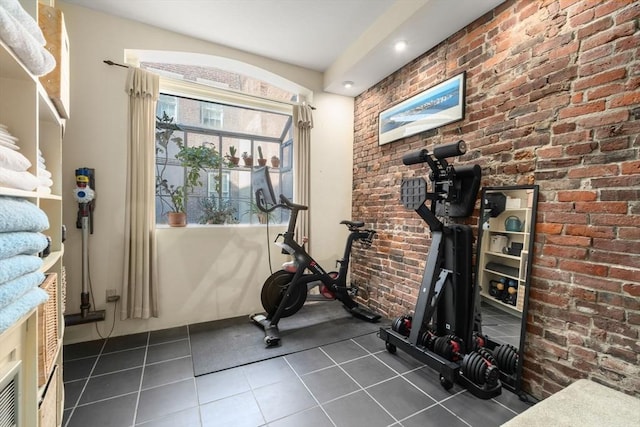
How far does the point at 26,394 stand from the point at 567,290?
2.65 m

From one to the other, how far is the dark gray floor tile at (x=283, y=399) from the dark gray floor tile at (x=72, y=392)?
1.15 meters

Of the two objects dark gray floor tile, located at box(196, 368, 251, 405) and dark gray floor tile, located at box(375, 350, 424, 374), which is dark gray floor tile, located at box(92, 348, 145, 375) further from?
dark gray floor tile, located at box(375, 350, 424, 374)

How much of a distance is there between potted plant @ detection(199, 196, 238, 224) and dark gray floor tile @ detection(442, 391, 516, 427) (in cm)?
273

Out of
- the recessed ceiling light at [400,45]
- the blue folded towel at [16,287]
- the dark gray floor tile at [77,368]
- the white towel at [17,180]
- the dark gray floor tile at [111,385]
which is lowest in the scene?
the dark gray floor tile at [77,368]

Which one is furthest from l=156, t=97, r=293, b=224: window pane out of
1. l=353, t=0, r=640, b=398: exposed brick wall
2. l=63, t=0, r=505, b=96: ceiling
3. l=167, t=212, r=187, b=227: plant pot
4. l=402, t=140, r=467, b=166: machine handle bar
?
l=353, t=0, r=640, b=398: exposed brick wall

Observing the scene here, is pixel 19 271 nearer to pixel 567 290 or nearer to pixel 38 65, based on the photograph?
pixel 38 65

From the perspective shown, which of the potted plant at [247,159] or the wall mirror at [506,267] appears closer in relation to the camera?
the wall mirror at [506,267]

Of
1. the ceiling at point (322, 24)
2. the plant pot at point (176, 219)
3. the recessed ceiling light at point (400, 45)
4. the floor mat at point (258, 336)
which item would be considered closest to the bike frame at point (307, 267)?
the floor mat at point (258, 336)

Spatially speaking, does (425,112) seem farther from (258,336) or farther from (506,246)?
(258,336)

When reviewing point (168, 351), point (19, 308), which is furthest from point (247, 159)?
point (19, 308)

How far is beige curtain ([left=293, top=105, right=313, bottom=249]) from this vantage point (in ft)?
11.2

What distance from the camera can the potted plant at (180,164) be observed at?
290cm

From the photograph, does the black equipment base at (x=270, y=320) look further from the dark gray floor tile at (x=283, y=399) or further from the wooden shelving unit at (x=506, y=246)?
the wooden shelving unit at (x=506, y=246)

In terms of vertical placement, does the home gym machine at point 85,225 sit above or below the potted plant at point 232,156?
below
